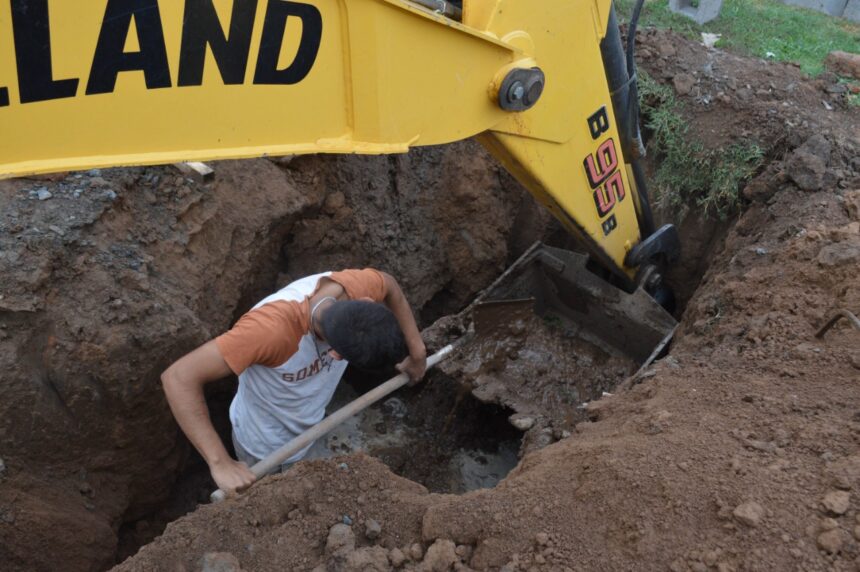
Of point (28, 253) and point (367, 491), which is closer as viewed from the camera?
point (367, 491)

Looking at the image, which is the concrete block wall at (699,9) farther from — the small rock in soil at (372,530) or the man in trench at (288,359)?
the small rock in soil at (372,530)

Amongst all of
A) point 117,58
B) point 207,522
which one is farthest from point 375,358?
point 117,58

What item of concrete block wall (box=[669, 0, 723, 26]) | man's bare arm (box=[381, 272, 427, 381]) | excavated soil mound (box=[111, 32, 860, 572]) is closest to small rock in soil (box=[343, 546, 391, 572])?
→ excavated soil mound (box=[111, 32, 860, 572])

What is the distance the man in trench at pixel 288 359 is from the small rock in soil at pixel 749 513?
143cm

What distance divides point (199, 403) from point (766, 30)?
6.79 m

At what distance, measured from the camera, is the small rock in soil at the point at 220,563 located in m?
2.32

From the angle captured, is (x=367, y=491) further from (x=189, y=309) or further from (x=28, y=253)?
(x=28, y=253)

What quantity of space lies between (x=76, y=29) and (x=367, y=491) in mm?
1742

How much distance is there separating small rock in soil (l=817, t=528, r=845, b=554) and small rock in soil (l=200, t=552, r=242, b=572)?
1768 millimetres

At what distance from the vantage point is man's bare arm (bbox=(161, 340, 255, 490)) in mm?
2852

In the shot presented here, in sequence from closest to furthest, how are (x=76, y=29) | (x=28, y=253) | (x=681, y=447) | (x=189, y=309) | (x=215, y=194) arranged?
(x=76, y=29)
(x=681, y=447)
(x=28, y=253)
(x=189, y=309)
(x=215, y=194)

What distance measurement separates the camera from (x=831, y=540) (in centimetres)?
202

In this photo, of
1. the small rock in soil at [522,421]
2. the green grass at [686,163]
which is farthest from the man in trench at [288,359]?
the green grass at [686,163]

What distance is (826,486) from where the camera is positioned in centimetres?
220
